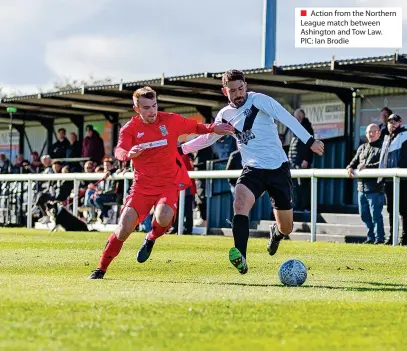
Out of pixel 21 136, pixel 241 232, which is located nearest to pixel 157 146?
pixel 241 232

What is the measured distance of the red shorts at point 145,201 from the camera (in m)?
10.9

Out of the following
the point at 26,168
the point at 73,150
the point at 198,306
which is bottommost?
the point at 198,306

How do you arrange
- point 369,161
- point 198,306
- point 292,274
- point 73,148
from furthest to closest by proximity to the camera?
1. point 73,148
2. point 369,161
3. point 292,274
4. point 198,306

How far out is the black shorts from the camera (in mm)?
11000

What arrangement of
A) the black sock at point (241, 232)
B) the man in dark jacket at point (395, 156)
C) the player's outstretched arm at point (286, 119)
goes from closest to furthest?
the black sock at point (241, 232)
the player's outstretched arm at point (286, 119)
the man in dark jacket at point (395, 156)

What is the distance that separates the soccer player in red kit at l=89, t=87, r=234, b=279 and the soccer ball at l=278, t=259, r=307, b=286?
1793mm

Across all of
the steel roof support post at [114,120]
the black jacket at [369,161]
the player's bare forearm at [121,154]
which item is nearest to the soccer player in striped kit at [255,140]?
the player's bare forearm at [121,154]

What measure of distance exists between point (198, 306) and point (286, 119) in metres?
3.79

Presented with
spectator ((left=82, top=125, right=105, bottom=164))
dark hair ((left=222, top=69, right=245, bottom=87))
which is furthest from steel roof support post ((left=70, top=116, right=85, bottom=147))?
dark hair ((left=222, top=69, right=245, bottom=87))

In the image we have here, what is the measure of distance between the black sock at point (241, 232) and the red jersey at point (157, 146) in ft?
3.16

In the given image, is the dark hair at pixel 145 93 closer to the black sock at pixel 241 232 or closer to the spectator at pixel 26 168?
the black sock at pixel 241 232

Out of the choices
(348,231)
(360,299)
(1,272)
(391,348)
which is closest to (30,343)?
(391,348)

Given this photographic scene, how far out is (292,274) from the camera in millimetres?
9539

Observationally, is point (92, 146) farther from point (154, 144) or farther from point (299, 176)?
point (154, 144)
